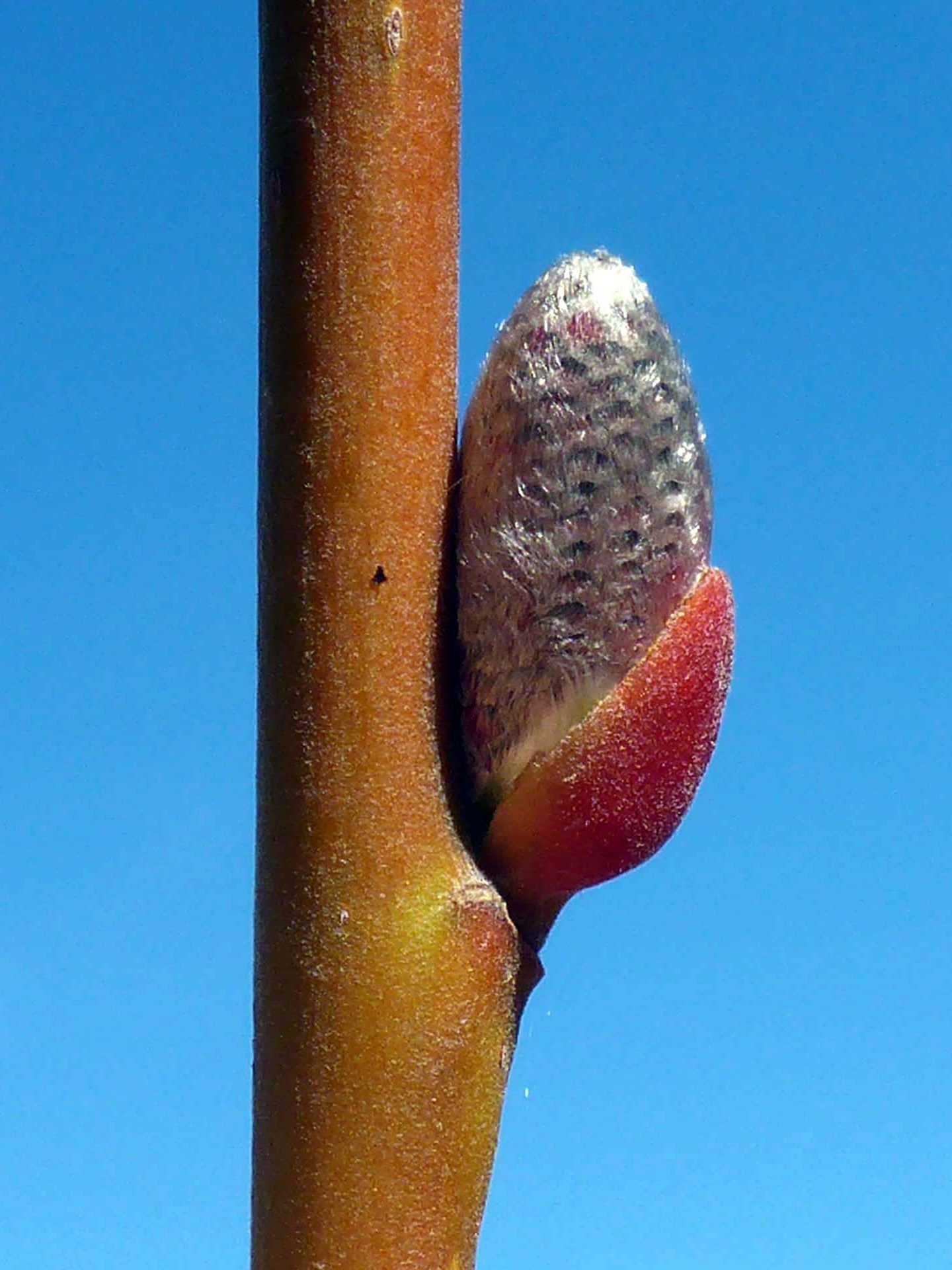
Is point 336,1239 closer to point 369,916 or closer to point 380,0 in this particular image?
point 369,916

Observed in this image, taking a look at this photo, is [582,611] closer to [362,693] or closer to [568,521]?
[568,521]

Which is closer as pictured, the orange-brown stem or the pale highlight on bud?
the orange-brown stem

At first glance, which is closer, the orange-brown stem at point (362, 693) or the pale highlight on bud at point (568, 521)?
the orange-brown stem at point (362, 693)

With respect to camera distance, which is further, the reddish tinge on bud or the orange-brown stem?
the reddish tinge on bud

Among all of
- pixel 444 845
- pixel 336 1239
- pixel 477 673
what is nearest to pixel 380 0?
pixel 477 673
